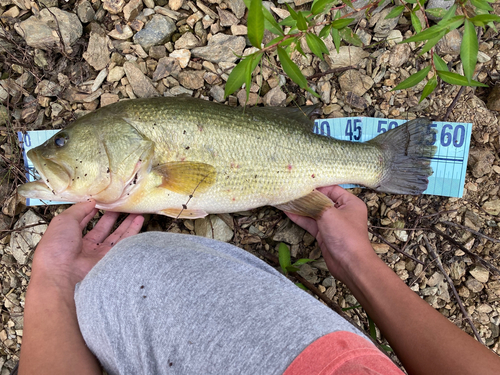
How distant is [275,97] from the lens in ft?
8.42

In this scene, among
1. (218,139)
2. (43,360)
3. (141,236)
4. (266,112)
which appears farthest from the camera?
(266,112)

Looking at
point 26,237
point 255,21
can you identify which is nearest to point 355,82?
point 255,21

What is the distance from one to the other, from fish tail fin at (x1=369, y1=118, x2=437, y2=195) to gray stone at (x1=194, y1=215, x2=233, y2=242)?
1274 millimetres

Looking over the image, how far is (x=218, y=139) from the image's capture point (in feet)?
7.05

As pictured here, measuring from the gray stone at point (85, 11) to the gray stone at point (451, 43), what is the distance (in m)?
2.87

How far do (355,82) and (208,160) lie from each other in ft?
4.64

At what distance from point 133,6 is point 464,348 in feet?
10.4

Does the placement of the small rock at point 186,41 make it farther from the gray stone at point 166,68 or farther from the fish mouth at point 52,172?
the fish mouth at point 52,172

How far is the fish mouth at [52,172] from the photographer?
1.96 meters

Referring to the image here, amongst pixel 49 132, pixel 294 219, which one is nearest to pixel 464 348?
pixel 294 219

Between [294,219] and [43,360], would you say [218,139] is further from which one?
[43,360]

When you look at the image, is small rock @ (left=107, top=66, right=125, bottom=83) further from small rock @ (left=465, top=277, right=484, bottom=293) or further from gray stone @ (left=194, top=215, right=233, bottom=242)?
small rock @ (left=465, top=277, right=484, bottom=293)

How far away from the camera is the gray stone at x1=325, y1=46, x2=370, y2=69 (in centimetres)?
257

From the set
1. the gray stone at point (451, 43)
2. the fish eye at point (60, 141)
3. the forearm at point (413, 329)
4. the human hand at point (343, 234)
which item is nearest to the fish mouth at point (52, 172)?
the fish eye at point (60, 141)
